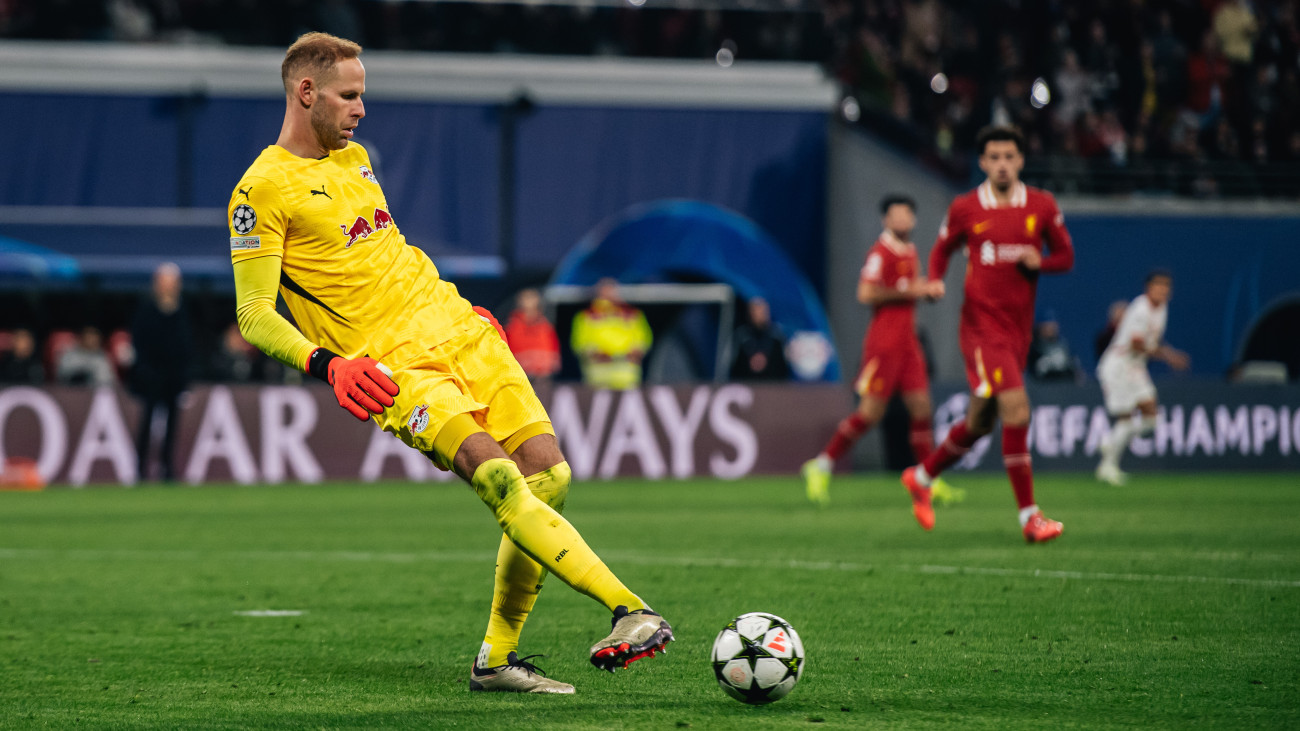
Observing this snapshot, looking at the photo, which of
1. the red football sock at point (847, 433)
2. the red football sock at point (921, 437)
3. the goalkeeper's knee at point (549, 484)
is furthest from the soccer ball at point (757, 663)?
the red football sock at point (847, 433)

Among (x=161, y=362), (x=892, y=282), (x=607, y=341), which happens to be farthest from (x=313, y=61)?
(x=607, y=341)

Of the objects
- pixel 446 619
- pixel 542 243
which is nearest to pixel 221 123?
pixel 542 243

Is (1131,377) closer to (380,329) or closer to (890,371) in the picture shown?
(890,371)

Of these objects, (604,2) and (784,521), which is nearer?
(784,521)

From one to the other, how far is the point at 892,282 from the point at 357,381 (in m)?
8.84

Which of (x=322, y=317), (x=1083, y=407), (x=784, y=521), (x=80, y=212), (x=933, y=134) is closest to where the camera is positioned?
(x=322, y=317)

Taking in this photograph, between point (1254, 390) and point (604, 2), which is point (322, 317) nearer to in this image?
point (1254, 390)

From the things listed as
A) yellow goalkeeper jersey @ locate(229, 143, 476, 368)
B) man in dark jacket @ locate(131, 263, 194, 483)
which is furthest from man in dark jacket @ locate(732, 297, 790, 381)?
yellow goalkeeper jersey @ locate(229, 143, 476, 368)

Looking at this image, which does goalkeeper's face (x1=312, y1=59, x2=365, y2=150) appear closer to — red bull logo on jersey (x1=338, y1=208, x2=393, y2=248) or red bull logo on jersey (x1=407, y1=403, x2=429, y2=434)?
red bull logo on jersey (x1=338, y1=208, x2=393, y2=248)

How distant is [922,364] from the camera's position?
13531 millimetres

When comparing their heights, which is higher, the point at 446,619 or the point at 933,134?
the point at 933,134

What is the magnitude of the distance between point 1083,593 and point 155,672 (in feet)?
13.4

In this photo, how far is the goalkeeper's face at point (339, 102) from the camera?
5234 millimetres

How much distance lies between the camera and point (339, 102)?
17.2ft
